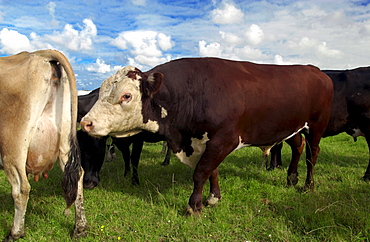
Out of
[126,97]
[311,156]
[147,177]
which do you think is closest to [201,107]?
[126,97]

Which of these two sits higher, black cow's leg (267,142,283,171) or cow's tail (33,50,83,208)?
cow's tail (33,50,83,208)

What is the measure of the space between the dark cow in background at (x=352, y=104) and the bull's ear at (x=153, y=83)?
4.46 meters

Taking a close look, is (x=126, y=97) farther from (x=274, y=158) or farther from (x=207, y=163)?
(x=274, y=158)

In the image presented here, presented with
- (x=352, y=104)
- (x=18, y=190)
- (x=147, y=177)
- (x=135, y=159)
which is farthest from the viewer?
(x=352, y=104)

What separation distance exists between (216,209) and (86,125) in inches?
88.8

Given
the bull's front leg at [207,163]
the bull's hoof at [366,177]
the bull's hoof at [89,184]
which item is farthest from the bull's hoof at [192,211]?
the bull's hoof at [366,177]

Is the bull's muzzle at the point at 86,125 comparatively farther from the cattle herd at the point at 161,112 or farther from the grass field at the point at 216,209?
the grass field at the point at 216,209

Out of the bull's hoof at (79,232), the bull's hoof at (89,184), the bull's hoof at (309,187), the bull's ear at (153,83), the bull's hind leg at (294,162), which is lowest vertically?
the bull's hoof at (89,184)

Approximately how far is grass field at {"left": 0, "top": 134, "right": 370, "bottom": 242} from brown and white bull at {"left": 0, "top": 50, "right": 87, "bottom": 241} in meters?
0.59

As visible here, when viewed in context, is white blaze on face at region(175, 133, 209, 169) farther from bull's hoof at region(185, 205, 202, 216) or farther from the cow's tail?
the cow's tail

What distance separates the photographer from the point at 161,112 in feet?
13.2

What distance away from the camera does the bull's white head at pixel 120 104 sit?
3605 millimetres

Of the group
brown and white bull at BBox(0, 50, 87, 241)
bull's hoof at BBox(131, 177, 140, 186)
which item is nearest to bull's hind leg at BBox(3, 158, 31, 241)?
brown and white bull at BBox(0, 50, 87, 241)

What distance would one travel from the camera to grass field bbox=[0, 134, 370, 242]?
355cm
